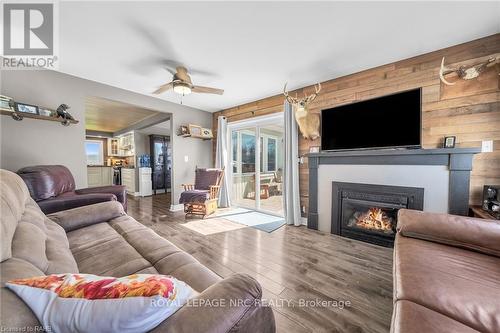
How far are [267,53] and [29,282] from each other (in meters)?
2.66

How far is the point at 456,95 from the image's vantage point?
86.3 inches

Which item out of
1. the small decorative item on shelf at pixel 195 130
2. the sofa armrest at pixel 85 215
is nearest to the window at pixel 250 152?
the small decorative item on shelf at pixel 195 130

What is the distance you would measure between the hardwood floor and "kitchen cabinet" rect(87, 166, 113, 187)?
511cm

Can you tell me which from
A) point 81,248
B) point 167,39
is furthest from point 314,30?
point 81,248

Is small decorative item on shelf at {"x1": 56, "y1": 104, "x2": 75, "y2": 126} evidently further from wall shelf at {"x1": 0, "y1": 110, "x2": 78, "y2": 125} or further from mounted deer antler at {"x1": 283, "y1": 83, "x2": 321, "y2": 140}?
mounted deer antler at {"x1": 283, "y1": 83, "x2": 321, "y2": 140}

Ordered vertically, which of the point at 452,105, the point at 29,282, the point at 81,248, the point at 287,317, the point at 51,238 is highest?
the point at 452,105

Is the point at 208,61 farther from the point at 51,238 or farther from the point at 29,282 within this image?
the point at 29,282

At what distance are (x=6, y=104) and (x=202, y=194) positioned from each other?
272 centimetres

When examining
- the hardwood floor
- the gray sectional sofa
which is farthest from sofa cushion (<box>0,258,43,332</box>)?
the hardwood floor

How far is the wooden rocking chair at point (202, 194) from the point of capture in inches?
147

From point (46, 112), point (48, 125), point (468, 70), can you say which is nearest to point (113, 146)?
point (48, 125)

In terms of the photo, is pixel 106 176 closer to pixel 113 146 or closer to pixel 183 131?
pixel 113 146

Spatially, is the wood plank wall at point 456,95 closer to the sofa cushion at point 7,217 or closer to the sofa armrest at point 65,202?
the sofa cushion at point 7,217

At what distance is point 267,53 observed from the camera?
2.40 m
